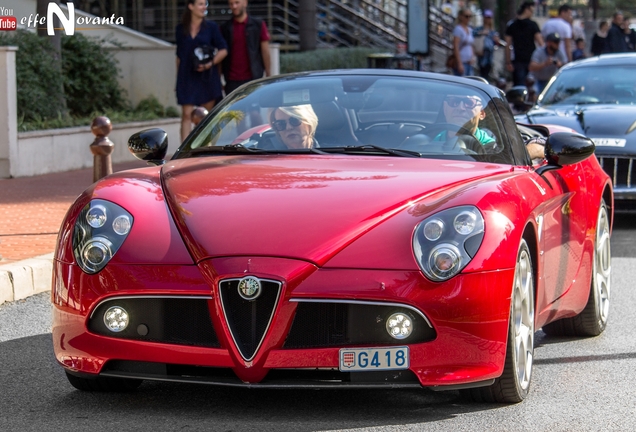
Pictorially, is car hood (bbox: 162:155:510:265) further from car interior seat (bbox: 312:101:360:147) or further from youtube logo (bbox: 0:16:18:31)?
youtube logo (bbox: 0:16:18:31)

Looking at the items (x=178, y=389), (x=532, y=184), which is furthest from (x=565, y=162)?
(x=178, y=389)

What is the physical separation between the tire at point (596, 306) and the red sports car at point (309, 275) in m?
1.00

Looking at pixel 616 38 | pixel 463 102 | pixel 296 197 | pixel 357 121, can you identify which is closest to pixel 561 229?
pixel 463 102

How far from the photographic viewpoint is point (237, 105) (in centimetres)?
597

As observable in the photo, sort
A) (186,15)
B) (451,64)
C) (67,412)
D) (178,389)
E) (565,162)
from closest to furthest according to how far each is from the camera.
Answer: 1. (67,412)
2. (178,389)
3. (565,162)
4. (186,15)
5. (451,64)

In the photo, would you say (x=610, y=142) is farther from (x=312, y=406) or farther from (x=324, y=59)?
(x=324, y=59)

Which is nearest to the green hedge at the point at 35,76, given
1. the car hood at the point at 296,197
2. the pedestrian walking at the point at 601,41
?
the car hood at the point at 296,197

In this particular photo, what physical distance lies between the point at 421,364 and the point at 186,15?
981 cm

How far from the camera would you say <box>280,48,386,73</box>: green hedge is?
856 inches

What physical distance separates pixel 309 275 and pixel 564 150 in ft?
6.20

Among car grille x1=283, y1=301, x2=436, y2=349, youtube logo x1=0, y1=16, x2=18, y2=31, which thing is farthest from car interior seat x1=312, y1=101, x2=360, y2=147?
youtube logo x1=0, y1=16, x2=18, y2=31

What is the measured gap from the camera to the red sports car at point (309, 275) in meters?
4.23

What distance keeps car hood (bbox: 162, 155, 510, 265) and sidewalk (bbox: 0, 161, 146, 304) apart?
2341mm

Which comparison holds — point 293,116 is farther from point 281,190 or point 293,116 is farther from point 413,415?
point 413,415
